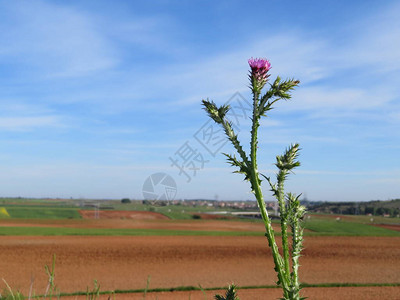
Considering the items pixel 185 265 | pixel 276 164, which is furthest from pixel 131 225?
pixel 276 164

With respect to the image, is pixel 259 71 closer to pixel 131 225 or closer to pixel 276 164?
pixel 276 164

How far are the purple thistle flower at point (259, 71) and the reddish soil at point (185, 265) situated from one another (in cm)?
1264

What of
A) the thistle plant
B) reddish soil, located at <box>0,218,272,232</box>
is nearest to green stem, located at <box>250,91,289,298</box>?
the thistle plant

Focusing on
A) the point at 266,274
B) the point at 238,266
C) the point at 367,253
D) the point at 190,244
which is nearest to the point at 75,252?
the point at 190,244

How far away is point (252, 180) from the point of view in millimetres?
2941

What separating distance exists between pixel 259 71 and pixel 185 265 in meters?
21.0

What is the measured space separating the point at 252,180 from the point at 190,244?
29169 millimetres

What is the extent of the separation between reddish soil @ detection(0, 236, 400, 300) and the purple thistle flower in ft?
41.5

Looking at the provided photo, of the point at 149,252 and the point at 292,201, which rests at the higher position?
the point at 292,201

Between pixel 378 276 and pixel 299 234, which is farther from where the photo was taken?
pixel 378 276

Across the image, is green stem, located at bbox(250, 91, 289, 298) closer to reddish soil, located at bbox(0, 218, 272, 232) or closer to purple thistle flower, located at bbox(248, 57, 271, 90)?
purple thistle flower, located at bbox(248, 57, 271, 90)

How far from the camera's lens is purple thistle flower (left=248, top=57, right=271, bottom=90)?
310 centimetres

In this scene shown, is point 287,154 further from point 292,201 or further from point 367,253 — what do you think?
point 367,253

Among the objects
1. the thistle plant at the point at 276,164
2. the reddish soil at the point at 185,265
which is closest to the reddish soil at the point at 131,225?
the reddish soil at the point at 185,265
